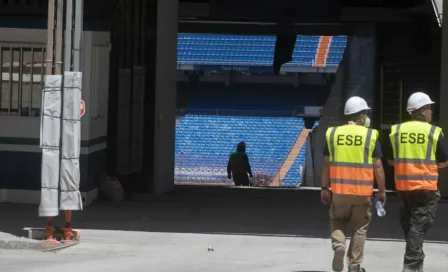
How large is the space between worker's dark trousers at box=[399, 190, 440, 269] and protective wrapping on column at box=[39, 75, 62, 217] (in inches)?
183

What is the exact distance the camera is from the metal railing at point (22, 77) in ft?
53.4

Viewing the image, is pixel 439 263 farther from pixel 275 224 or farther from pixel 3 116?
pixel 3 116

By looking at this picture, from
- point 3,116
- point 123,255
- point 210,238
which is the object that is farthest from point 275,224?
point 3,116

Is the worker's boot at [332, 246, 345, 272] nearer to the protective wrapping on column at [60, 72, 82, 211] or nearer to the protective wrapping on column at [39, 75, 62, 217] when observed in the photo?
the protective wrapping on column at [60, 72, 82, 211]

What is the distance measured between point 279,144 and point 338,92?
4246 mm

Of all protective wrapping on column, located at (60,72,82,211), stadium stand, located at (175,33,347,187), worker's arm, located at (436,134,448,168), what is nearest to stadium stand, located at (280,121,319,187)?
stadium stand, located at (175,33,347,187)

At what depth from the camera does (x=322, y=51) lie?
33.9 metres

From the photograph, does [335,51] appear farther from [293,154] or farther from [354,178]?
[354,178]

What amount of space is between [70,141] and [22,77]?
447 cm

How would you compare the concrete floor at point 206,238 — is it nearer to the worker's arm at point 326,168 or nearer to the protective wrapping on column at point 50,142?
the protective wrapping on column at point 50,142

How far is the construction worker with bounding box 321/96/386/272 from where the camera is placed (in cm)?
980

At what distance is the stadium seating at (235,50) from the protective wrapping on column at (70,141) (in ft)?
73.9

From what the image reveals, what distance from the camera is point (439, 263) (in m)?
11.4

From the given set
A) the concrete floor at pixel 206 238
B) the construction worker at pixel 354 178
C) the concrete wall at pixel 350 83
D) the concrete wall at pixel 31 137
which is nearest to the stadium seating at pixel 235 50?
the concrete wall at pixel 350 83
